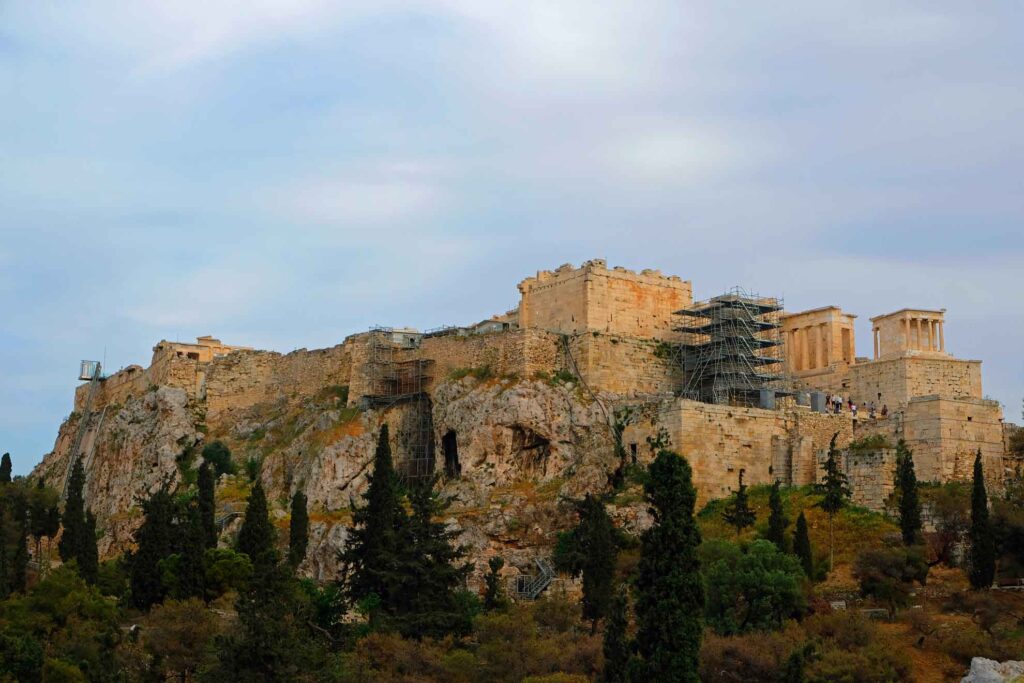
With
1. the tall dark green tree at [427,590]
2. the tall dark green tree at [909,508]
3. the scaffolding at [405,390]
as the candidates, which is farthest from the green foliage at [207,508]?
the tall dark green tree at [909,508]

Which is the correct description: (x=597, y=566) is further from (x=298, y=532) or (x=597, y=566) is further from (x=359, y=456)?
(x=359, y=456)

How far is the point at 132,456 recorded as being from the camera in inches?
2793

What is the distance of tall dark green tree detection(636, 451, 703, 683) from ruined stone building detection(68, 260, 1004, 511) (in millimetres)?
14509

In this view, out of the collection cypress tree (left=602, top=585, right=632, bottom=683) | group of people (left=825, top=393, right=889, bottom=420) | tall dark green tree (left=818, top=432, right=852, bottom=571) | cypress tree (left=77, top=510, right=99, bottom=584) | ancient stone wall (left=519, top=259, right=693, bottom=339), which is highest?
ancient stone wall (left=519, top=259, right=693, bottom=339)

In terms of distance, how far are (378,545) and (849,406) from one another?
20.5 meters

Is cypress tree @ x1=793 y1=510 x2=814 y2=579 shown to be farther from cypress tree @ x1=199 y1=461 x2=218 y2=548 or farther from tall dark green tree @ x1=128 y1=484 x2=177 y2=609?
tall dark green tree @ x1=128 y1=484 x2=177 y2=609

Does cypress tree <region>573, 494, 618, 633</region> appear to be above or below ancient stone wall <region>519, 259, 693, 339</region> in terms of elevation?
below

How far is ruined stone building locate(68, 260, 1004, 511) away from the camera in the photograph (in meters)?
55.5

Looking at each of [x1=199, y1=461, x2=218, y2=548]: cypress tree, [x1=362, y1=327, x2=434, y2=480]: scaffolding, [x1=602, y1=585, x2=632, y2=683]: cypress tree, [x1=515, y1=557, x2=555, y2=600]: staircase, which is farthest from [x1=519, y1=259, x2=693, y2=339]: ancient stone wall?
[x1=602, y1=585, x2=632, y2=683]: cypress tree

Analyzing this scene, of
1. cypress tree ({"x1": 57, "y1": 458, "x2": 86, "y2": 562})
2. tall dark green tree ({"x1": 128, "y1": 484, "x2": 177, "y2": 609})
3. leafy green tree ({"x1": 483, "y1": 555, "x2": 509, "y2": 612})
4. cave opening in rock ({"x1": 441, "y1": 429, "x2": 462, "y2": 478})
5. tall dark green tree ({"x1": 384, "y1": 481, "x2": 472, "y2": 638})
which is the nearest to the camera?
tall dark green tree ({"x1": 384, "y1": 481, "x2": 472, "y2": 638})

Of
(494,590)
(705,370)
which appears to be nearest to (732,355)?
(705,370)

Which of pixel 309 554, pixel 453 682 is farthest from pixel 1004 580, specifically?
pixel 309 554

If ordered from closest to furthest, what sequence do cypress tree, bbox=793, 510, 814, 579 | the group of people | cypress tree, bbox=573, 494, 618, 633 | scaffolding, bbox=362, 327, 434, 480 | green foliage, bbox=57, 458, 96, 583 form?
cypress tree, bbox=573, 494, 618, 633
cypress tree, bbox=793, 510, 814, 579
green foliage, bbox=57, 458, 96, 583
the group of people
scaffolding, bbox=362, 327, 434, 480

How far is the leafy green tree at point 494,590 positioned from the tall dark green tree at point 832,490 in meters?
9.80
